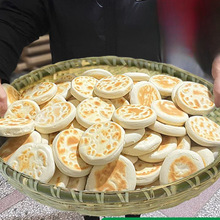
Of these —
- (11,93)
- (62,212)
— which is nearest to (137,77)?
(11,93)

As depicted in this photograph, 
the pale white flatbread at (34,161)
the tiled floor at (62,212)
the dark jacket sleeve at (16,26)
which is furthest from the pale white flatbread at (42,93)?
the tiled floor at (62,212)

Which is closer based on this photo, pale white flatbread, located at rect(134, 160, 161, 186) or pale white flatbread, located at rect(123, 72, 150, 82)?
pale white flatbread, located at rect(134, 160, 161, 186)

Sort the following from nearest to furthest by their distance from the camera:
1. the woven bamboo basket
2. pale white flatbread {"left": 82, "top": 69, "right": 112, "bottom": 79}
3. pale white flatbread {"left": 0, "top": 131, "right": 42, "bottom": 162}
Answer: the woven bamboo basket, pale white flatbread {"left": 0, "top": 131, "right": 42, "bottom": 162}, pale white flatbread {"left": 82, "top": 69, "right": 112, "bottom": 79}

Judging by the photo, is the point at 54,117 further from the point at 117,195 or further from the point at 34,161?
the point at 117,195

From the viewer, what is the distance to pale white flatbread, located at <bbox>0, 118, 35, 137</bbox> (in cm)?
75

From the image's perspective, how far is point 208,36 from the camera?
1100 millimetres

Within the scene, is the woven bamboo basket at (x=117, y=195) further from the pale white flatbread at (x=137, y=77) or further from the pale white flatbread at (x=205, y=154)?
the pale white flatbread at (x=137, y=77)

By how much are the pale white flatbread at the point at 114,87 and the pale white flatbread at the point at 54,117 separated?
0.35 feet

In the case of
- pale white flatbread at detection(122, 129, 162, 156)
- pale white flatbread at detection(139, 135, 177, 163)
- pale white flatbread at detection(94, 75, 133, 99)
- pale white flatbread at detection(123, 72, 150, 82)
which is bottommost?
pale white flatbread at detection(139, 135, 177, 163)

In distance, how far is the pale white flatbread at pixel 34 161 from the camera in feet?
2.25

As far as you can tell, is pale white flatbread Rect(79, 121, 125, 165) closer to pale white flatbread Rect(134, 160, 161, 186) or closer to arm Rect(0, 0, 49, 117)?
pale white flatbread Rect(134, 160, 161, 186)

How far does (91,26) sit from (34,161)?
657 mm

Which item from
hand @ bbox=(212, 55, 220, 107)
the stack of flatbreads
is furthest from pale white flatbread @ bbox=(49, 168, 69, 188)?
hand @ bbox=(212, 55, 220, 107)

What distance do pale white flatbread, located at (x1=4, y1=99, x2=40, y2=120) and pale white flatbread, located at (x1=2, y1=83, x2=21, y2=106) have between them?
0.03 meters
